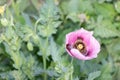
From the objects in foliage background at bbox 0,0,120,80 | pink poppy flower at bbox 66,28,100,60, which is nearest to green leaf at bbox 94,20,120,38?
foliage background at bbox 0,0,120,80

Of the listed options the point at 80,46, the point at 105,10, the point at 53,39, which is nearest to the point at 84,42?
the point at 80,46

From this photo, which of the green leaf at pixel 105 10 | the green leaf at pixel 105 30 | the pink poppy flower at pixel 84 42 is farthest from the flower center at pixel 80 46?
the green leaf at pixel 105 10

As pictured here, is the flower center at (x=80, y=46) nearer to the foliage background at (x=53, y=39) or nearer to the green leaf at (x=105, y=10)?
the foliage background at (x=53, y=39)

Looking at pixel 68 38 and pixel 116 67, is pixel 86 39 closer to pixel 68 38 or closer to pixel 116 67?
pixel 68 38

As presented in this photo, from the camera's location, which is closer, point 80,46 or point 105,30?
point 80,46

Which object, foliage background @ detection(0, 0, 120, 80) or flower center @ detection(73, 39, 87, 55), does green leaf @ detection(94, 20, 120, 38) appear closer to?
foliage background @ detection(0, 0, 120, 80)

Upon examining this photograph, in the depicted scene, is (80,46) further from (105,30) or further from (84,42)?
(105,30)

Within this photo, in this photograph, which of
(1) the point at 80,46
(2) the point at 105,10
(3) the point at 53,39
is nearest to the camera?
(1) the point at 80,46

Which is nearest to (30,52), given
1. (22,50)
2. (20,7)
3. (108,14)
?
(22,50)
